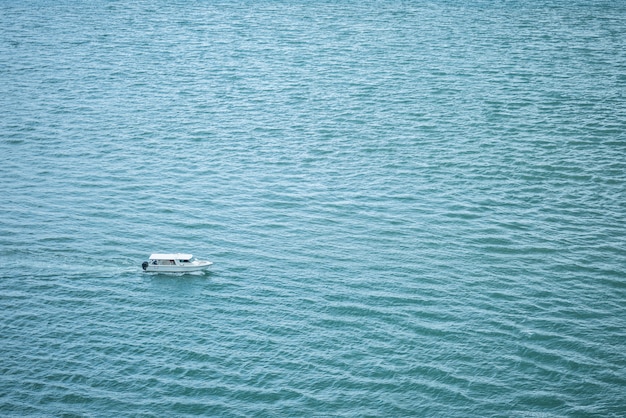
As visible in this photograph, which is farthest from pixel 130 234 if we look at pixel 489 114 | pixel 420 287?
pixel 489 114

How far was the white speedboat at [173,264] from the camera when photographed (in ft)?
354

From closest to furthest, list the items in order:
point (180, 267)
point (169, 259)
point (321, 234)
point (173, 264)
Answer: point (169, 259), point (173, 264), point (180, 267), point (321, 234)

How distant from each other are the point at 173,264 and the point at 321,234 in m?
22.1

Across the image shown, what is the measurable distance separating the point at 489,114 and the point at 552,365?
240ft

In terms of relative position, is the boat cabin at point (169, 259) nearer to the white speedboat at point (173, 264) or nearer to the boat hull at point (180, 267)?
the white speedboat at point (173, 264)

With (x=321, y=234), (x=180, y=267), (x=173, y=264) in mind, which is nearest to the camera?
(x=173, y=264)

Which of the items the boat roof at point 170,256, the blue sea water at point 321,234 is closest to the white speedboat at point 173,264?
the boat roof at point 170,256

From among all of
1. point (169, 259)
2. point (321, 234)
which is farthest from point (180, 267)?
point (321, 234)

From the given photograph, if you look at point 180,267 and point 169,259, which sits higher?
point 169,259

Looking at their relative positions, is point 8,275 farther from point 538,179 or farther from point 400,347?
point 538,179

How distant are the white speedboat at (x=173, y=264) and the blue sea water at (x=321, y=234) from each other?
1.27m

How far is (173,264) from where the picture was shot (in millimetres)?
107938

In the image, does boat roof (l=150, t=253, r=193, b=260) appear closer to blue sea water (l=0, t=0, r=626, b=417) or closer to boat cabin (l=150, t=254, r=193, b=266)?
boat cabin (l=150, t=254, r=193, b=266)

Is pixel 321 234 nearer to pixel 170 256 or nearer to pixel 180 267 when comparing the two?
pixel 180 267
